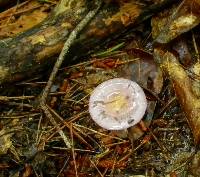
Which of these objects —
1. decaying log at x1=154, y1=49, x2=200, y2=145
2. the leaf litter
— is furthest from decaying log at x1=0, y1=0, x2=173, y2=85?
decaying log at x1=154, y1=49, x2=200, y2=145

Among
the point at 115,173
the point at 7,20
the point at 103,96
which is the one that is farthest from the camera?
the point at 7,20

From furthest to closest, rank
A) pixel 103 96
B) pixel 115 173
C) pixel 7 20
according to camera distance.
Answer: pixel 7 20
pixel 103 96
pixel 115 173

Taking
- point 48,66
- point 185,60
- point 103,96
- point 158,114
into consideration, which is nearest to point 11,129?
point 48,66

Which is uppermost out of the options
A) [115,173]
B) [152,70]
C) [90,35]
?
[90,35]

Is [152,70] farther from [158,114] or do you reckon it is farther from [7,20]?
[7,20]

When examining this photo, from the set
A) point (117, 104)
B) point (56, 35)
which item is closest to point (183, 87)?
point (117, 104)

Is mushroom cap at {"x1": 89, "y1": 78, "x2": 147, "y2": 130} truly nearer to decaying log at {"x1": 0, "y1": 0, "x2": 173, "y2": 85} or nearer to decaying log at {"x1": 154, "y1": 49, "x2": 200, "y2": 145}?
decaying log at {"x1": 154, "y1": 49, "x2": 200, "y2": 145}

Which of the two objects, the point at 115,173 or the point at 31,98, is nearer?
the point at 115,173
